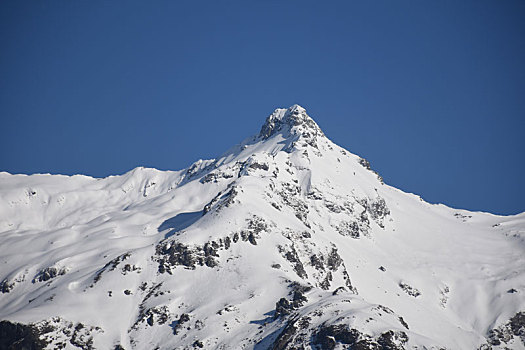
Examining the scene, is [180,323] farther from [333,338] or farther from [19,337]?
[333,338]

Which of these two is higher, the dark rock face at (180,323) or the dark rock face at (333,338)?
the dark rock face at (180,323)

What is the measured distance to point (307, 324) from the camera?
15938cm

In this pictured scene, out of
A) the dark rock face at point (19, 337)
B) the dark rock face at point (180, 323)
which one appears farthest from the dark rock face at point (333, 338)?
the dark rock face at point (19, 337)

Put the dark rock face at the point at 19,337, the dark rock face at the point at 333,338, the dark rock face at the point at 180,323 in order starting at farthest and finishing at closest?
1. the dark rock face at the point at 180,323
2. the dark rock face at the point at 19,337
3. the dark rock face at the point at 333,338

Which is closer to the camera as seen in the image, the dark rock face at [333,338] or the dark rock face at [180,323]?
the dark rock face at [333,338]

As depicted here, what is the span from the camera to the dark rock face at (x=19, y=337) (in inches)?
6777

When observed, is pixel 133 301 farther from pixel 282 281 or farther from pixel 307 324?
pixel 307 324

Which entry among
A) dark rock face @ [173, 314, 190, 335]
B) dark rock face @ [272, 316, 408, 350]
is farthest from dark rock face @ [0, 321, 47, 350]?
dark rock face @ [272, 316, 408, 350]

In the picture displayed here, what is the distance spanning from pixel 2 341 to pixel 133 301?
134 ft

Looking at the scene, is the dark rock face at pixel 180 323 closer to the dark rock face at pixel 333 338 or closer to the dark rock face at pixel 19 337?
the dark rock face at pixel 19 337

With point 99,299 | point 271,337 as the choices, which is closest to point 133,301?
point 99,299

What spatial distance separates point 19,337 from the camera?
174 metres

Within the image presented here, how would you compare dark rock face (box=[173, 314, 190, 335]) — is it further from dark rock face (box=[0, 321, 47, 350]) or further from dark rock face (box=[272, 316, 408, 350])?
dark rock face (box=[272, 316, 408, 350])

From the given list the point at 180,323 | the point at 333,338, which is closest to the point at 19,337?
the point at 180,323
